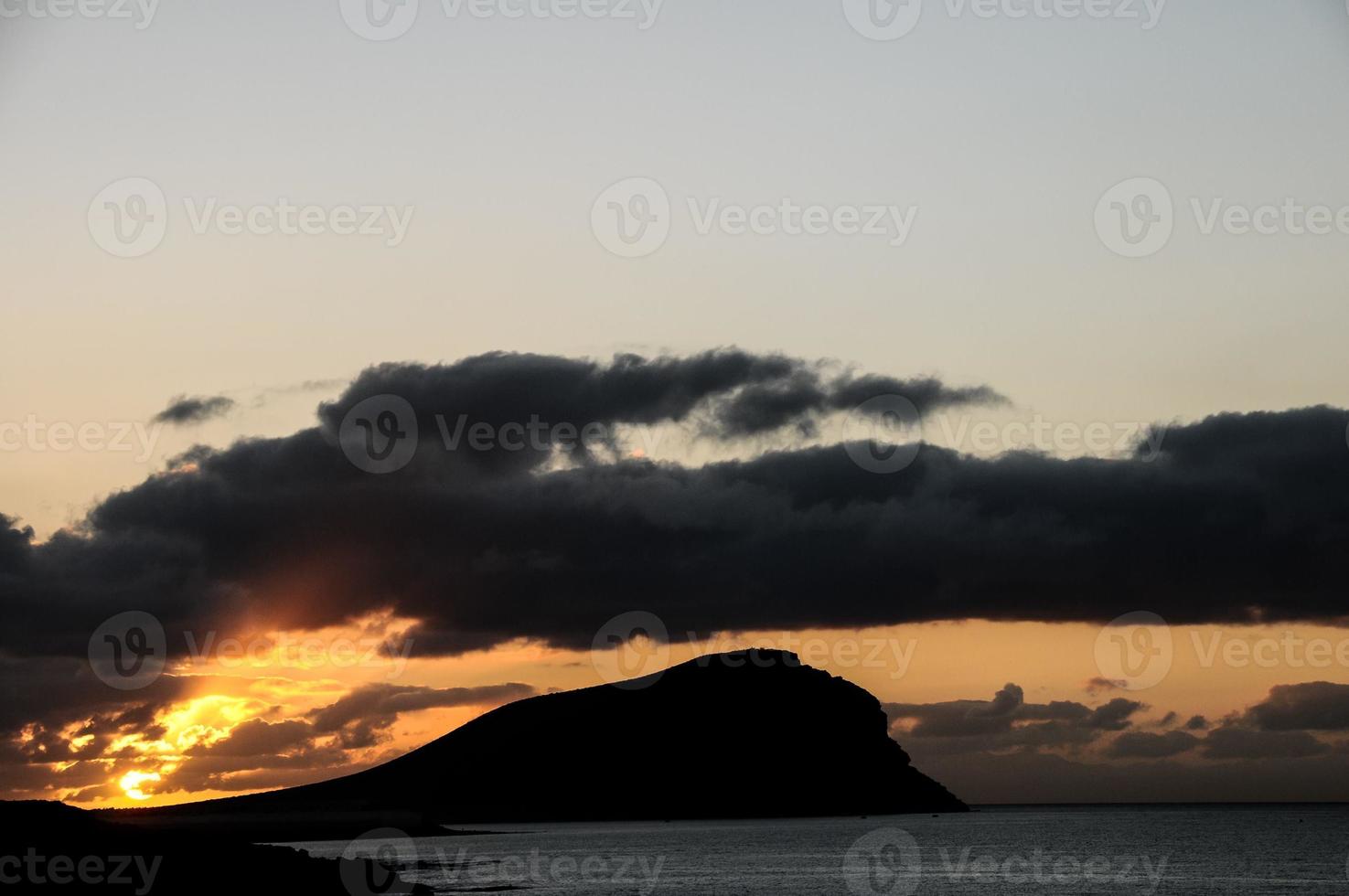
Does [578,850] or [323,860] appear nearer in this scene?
[323,860]

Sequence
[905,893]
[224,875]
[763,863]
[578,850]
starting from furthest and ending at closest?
[578,850], [763,863], [905,893], [224,875]

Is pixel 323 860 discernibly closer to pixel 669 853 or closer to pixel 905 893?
pixel 905 893

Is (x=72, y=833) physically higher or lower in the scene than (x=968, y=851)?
higher

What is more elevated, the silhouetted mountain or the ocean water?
the silhouetted mountain

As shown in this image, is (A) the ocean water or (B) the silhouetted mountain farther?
(A) the ocean water

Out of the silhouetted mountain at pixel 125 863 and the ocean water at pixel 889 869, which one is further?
the ocean water at pixel 889 869

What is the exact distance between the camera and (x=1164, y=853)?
177750 mm

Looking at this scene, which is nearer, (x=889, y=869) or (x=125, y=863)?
(x=125, y=863)

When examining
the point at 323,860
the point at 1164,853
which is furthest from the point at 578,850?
the point at 323,860

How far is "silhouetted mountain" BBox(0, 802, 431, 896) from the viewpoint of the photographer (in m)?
73.4

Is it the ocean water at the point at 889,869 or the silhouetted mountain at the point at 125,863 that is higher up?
the silhouetted mountain at the point at 125,863

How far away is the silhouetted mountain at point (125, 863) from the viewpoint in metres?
73.4

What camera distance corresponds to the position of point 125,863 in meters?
78.9

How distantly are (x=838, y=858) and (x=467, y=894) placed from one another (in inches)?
2844
